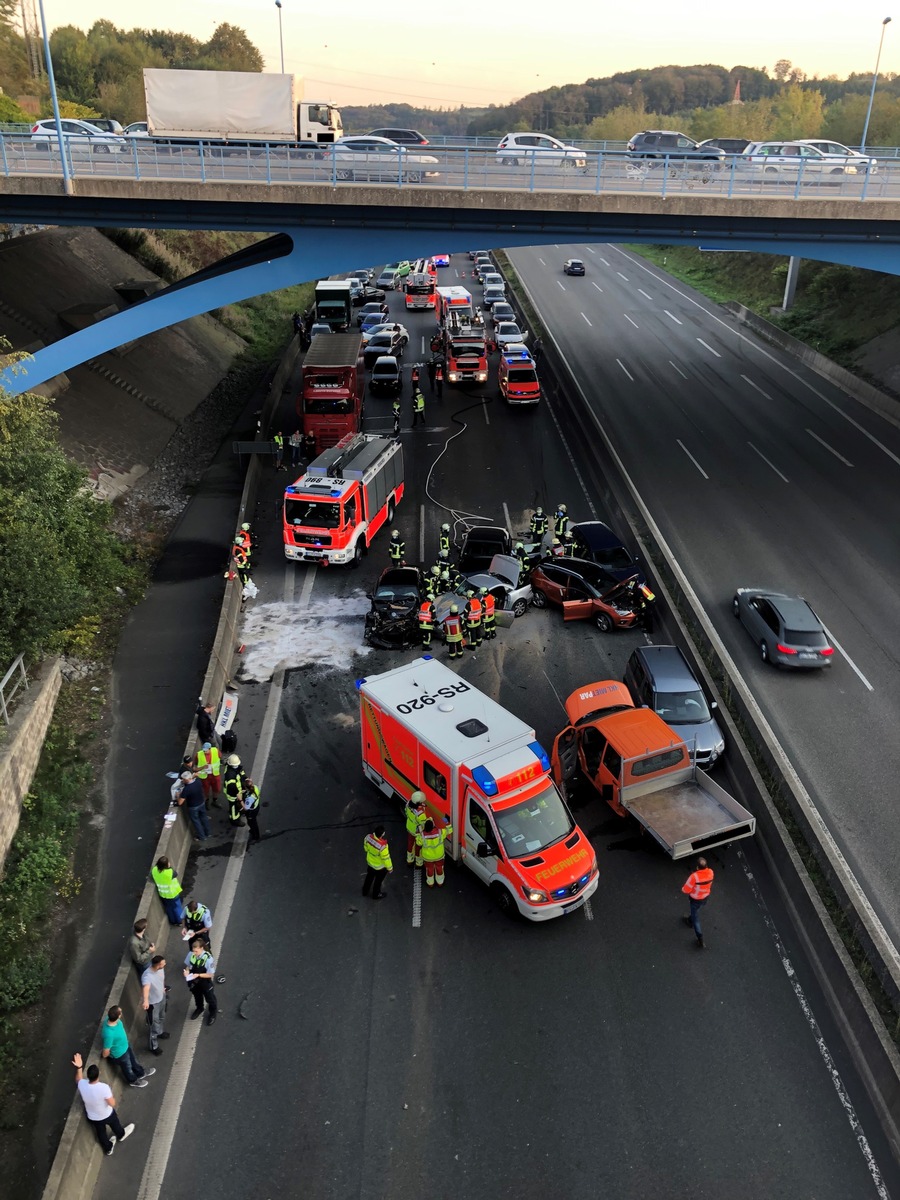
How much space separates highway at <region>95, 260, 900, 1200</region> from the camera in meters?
10.1

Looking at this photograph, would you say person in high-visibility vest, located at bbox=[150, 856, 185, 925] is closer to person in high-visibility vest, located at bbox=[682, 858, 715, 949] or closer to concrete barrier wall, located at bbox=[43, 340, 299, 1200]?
concrete barrier wall, located at bbox=[43, 340, 299, 1200]

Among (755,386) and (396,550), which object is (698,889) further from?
(755,386)

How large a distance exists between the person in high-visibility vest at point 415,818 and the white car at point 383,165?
704 inches

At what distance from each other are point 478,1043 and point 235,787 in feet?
18.1

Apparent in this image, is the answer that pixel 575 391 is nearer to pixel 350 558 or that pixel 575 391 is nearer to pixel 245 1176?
pixel 350 558

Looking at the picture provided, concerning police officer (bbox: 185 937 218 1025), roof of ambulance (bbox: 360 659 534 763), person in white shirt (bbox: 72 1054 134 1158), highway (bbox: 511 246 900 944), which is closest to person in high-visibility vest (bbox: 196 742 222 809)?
roof of ambulance (bbox: 360 659 534 763)

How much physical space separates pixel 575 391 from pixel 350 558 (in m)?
17.2

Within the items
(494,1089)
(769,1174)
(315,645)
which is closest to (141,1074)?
(494,1089)

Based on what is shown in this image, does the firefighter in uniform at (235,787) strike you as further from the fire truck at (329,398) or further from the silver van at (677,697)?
the fire truck at (329,398)

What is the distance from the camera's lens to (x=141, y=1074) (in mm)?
10938

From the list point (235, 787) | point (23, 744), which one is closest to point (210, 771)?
point (235, 787)

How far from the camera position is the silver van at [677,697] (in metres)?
16.5

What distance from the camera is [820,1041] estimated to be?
11.5 metres

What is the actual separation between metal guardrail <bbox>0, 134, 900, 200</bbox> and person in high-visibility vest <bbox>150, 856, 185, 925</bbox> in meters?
18.8
